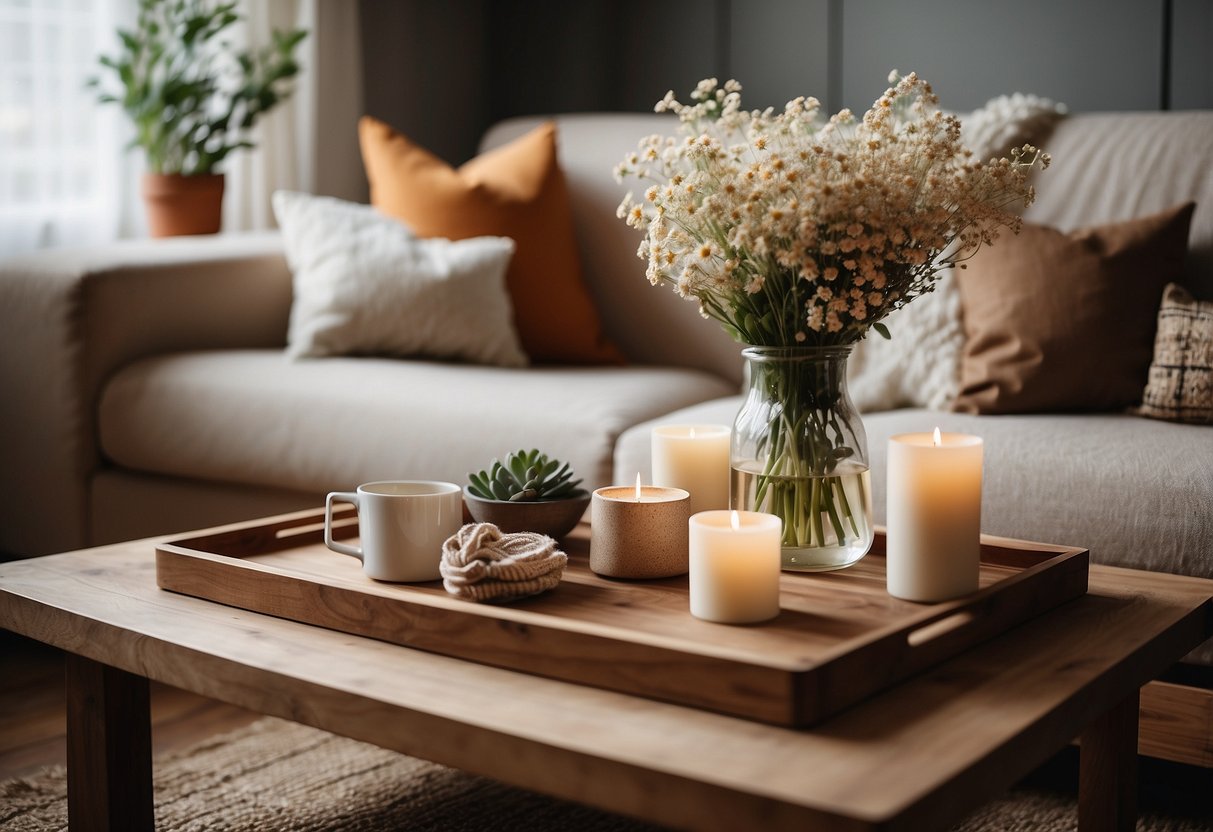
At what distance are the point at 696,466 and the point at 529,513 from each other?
0.19 meters

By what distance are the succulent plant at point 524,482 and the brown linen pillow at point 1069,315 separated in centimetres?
94

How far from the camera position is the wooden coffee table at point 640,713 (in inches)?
33.4

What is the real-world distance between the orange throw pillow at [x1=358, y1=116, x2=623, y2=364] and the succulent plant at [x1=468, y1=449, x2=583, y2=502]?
1.29 meters

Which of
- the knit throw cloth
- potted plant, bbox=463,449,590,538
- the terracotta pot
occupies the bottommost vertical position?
the knit throw cloth

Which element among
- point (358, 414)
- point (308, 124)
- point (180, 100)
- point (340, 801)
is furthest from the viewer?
point (308, 124)

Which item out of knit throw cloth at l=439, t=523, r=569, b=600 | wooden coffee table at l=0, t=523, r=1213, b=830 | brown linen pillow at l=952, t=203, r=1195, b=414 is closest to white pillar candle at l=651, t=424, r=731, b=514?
knit throw cloth at l=439, t=523, r=569, b=600

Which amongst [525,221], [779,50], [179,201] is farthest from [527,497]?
[779,50]

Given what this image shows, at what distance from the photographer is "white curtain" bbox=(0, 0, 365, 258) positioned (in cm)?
295

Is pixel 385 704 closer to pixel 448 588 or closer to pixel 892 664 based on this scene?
pixel 448 588

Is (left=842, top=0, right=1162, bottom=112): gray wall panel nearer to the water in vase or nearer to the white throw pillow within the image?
the white throw pillow

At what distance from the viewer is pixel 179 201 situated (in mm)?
3010

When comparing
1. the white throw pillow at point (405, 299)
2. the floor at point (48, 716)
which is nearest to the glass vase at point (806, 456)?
the floor at point (48, 716)

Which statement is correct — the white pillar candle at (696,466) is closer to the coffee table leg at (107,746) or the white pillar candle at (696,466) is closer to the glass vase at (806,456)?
the glass vase at (806,456)

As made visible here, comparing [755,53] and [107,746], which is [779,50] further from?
[107,746]
